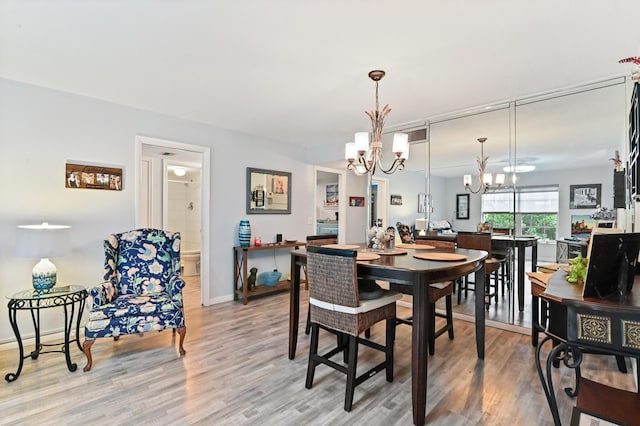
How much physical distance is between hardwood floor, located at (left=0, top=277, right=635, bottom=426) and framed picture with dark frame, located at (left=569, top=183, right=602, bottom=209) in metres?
1.43

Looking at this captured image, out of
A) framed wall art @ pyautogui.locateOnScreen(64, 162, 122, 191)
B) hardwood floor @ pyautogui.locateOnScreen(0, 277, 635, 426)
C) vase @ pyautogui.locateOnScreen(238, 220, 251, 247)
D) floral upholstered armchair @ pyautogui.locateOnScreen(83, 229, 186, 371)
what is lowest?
hardwood floor @ pyautogui.locateOnScreen(0, 277, 635, 426)

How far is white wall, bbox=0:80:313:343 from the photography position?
107 inches

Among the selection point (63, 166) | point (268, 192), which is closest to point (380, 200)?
point (268, 192)

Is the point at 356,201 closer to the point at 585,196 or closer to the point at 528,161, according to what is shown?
the point at 528,161

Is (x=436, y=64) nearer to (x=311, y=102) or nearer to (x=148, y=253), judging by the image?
(x=311, y=102)

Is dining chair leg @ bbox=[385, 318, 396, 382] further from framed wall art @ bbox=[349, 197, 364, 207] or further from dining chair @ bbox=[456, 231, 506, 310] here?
framed wall art @ bbox=[349, 197, 364, 207]

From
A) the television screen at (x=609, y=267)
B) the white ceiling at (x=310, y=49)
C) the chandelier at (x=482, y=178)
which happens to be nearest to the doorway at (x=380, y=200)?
the chandelier at (x=482, y=178)

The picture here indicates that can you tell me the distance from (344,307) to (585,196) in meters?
2.87

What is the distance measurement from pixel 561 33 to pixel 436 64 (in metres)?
0.76

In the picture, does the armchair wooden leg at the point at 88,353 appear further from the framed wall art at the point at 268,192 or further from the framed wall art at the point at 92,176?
the framed wall art at the point at 268,192

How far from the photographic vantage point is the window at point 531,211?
11.1 ft

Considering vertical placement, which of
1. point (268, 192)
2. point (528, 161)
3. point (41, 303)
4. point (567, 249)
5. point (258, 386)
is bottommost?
point (258, 386)

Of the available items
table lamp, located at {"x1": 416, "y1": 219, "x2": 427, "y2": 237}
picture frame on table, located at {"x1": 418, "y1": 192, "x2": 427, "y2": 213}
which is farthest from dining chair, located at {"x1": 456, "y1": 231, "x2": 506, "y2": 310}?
picture frame on table, located at {"x1": 418, "y1": 192, "x2": 427, "y2": 213}

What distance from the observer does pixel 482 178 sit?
12.0 feet
